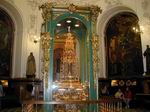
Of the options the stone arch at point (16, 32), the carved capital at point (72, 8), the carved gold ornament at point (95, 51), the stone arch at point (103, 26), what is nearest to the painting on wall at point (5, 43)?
the stone arch at point (16, 32)

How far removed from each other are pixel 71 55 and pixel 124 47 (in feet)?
28.2

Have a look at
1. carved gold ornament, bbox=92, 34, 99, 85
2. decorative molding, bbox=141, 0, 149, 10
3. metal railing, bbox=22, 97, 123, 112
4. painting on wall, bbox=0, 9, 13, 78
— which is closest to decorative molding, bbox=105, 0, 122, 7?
decorative molding, bbox=141, 0, 149, 10

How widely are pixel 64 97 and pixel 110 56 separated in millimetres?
10307

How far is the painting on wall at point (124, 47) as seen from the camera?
17.6m

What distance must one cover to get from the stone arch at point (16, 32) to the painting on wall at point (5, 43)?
31 centimetres

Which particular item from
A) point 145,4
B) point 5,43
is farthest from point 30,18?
point 145,4

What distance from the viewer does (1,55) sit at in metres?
17.3

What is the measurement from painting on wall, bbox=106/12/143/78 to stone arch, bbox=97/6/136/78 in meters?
0.33

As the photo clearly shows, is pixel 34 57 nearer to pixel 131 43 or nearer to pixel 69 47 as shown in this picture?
pixel 69 47

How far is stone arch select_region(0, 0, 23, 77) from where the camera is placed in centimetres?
1739

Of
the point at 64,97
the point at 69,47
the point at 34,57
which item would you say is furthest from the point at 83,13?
the point at 34,57

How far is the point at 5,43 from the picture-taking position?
1775 centimetres

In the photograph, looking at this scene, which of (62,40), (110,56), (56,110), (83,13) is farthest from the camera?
(110,56)

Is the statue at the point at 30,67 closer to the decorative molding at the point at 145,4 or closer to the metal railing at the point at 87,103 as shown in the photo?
the metal railing at the point at 87,103
